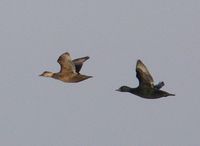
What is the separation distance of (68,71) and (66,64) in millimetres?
686

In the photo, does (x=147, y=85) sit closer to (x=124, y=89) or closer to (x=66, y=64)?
(x=124, y=89)

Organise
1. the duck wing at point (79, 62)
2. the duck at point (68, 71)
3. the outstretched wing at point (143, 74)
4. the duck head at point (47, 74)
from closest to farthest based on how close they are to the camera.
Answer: the outstretched wing at point (143, 74)
the duck at point (68, 71)
the duck head at point (47, 74)
the duck wing at point (79, 62)

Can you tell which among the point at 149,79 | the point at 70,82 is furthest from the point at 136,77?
the point at 70,82

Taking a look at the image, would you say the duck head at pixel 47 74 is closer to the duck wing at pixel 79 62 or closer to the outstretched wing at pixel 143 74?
the duck wing at pixel 79 62

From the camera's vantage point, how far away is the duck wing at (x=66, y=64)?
50.6 m

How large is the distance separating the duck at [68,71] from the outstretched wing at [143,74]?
2.96m

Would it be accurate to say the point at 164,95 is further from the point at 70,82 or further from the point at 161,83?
the point at 70,82

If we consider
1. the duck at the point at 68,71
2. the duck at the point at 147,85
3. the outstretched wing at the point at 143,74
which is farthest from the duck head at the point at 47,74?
the outstretched wing at the point at 143,74

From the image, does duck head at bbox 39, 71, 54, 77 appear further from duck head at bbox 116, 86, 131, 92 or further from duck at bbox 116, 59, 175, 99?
duck at bbox 116, 59, 175, 99

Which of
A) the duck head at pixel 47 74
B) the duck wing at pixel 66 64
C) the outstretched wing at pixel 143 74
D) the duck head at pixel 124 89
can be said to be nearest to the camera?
the outstretched wing at pixel 143 74

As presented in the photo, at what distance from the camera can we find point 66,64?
168ft

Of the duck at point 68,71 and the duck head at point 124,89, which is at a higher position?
the duck at point 68,71

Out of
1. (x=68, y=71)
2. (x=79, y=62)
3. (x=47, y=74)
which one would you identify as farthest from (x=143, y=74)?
(x=47, y=74)

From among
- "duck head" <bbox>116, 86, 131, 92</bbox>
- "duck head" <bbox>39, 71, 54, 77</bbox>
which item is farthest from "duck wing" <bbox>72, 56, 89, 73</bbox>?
"duck head" <bbox>116, 86, 131, 92</bbox>
